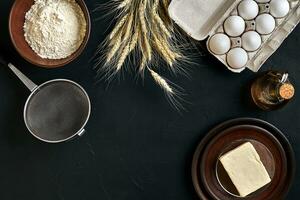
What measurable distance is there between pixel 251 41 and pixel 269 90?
0.14 m

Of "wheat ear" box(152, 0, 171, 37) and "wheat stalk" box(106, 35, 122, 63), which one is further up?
"wheat ear" box(152, 0, 171, 37)

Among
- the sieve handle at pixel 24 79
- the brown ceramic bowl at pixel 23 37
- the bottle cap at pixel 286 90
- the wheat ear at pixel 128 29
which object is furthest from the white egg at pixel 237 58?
the sieve handle at pixel 24 79

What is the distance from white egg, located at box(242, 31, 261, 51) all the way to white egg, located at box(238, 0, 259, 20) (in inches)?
1.7

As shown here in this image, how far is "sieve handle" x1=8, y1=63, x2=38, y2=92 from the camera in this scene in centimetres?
122

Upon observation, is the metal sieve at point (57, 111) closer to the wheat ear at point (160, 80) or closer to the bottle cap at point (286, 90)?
the wheat ear at point (160, 80)

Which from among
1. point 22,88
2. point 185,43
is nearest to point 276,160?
point 185,43

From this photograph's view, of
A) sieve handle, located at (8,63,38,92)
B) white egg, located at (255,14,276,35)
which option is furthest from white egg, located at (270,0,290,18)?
sieve handle, located at (8,63,38,92)

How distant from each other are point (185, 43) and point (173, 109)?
0.59 feet

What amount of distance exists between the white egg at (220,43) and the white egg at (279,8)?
0.44 feet

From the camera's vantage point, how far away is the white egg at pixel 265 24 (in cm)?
119

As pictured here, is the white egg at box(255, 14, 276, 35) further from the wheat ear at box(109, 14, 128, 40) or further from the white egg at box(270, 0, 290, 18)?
the wheat ear at box(109, 14, 128, 40)

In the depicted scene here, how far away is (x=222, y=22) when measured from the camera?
122 cm

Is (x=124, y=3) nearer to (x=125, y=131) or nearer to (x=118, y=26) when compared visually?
(x=118, y=26)

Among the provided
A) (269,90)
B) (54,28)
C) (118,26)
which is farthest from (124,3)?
(269,90)
